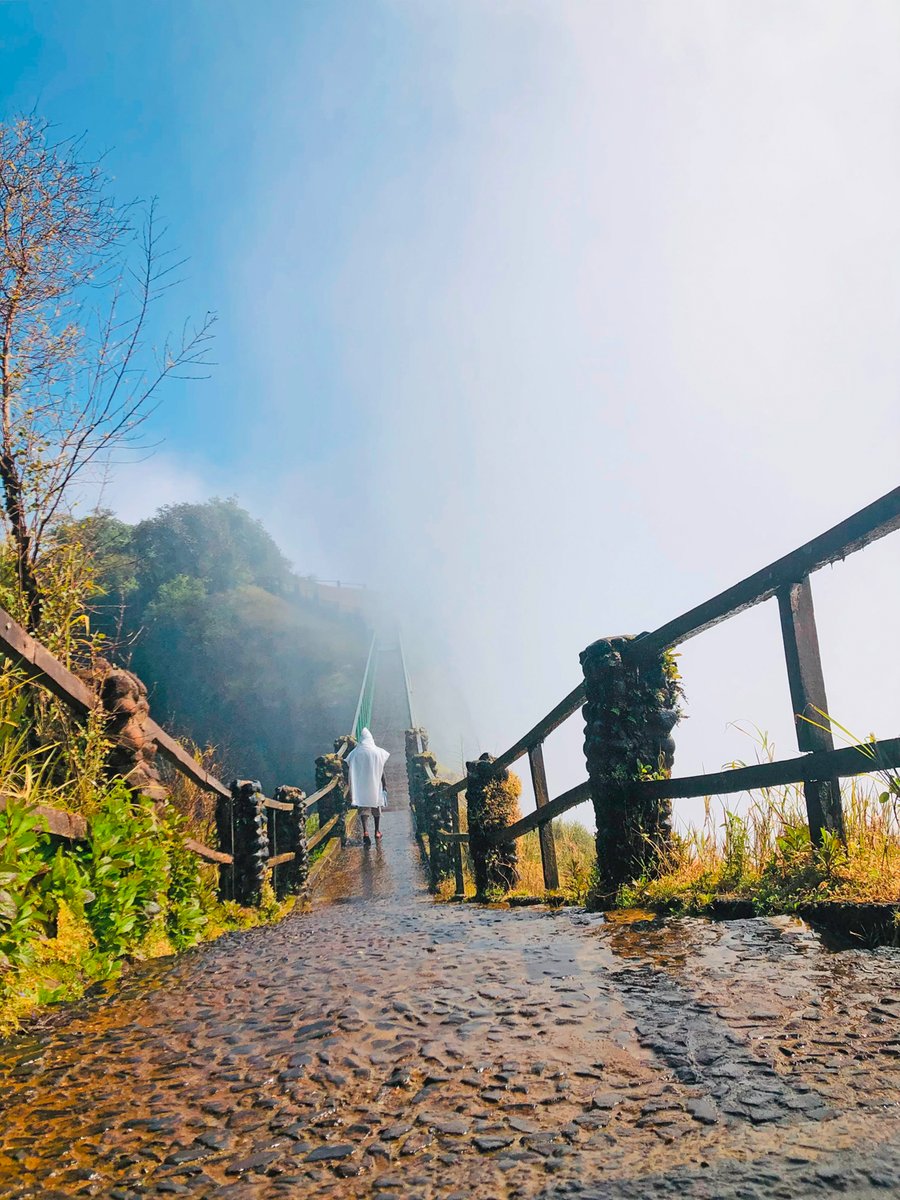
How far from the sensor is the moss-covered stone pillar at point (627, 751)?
16.4 ft

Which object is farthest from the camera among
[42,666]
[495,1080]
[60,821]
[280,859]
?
[280,859]

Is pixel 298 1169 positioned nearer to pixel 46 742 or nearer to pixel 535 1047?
pixel 535 1047

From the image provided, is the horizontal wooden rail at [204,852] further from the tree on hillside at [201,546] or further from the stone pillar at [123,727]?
the tree on hillside at [201,546]

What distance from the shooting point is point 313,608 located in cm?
5972

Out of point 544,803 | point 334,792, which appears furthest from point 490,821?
point 334,792

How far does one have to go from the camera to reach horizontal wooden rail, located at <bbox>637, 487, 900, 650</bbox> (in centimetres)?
318

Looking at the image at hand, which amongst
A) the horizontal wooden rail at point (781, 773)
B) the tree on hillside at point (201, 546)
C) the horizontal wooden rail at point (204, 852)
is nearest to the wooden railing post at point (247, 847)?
the horizontal wooden rail at point (204, 852)

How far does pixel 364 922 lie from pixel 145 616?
39203 millimetres

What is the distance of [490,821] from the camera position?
8.09 m

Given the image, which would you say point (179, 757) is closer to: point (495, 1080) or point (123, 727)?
point (123, 727)

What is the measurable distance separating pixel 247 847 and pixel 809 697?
6.77 meters

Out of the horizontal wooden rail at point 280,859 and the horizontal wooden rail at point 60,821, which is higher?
the horizontal wooden rail at point 60,821

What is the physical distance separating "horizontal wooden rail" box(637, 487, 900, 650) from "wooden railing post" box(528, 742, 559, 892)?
1959 millimetres

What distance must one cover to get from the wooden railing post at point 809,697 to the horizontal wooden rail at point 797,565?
0.08m
